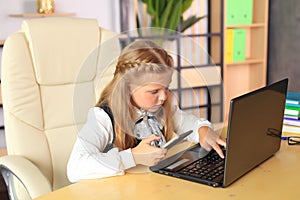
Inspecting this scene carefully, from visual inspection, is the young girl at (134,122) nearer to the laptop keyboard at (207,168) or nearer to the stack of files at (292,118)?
the laptop keyboard at (207,168)

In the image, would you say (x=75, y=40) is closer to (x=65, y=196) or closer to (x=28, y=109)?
(x=28, y=109)

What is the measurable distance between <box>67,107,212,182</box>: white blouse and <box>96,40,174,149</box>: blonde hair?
0.10 feet

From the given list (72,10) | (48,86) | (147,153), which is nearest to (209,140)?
(147,153)

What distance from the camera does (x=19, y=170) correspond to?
1.41 metres

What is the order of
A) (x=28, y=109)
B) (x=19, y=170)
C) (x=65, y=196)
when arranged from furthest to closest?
(x=28, y=109)
(x=19, y=170)
(x=65, y=196)

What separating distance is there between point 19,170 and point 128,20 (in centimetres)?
236

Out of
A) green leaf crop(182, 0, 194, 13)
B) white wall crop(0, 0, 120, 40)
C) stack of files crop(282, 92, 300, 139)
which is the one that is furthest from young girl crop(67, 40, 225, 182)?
green leaf crop(182, 0, 194, 13)

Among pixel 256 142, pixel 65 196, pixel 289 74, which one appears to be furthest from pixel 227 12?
pixel 65 196

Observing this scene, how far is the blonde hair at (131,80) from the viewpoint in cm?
113

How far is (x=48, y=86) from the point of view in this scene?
1.65 meters

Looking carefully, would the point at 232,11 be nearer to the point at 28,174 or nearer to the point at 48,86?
the point at 48,86

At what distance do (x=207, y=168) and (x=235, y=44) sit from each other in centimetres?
295

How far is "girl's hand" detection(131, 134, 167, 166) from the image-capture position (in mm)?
1207

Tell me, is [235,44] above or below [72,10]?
below
